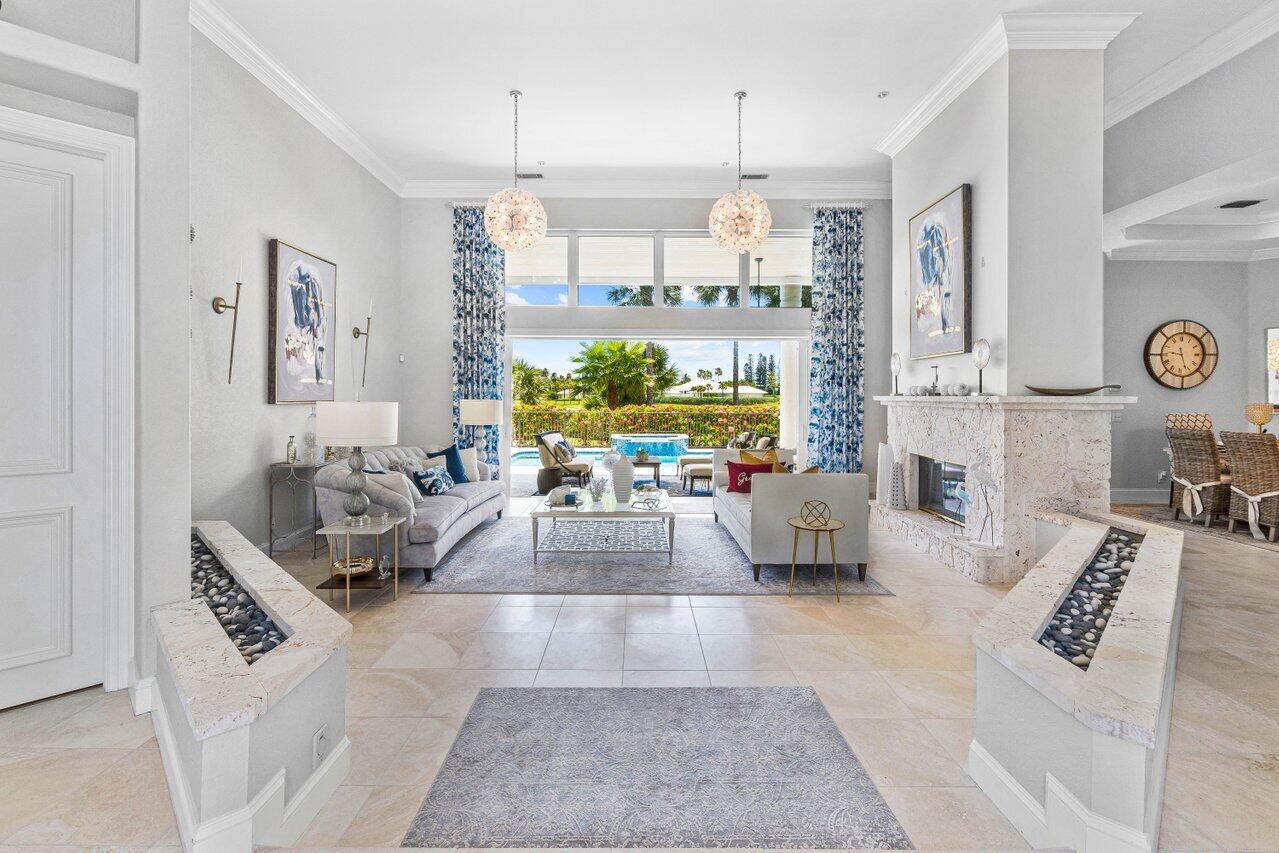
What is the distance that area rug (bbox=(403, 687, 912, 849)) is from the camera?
186 cm

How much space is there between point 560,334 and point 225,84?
14.1 feet

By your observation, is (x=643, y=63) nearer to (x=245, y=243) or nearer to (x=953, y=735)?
(x=245, y=243)

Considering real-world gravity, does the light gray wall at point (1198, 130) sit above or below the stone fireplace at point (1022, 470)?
above

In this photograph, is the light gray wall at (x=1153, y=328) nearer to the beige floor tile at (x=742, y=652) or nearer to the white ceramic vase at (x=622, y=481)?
the white ceramic vase at (x=622, y=481)

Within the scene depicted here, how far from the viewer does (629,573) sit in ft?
15.3

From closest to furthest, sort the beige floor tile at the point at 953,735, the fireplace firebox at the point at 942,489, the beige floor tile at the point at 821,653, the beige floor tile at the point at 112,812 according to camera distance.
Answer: the beige floor tile at the point at 112,812, the beige floor tile at the point at 953,735, the beige floor tile at the point at 821,653, the fireplace firebox at the point at 942,489

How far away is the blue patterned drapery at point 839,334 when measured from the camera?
7652 millimetres

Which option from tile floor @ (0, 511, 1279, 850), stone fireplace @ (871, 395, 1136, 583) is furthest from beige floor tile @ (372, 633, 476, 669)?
stone fireplace @ (871, 395, 1136, 583)

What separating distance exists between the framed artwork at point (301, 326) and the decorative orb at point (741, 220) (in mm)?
3822

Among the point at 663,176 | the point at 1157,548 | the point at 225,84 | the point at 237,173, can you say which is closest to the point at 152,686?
the point at 237,173

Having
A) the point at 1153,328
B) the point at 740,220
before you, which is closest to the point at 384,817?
the point at 740,220

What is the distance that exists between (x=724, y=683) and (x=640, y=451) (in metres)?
6.31

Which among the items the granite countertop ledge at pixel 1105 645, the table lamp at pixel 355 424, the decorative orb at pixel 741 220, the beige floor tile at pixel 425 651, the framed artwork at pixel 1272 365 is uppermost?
the decorative orb at pixel 741 220

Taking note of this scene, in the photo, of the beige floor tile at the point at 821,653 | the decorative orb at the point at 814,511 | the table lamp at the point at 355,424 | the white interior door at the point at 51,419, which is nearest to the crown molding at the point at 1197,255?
the decorative orb at the point at 814,511
